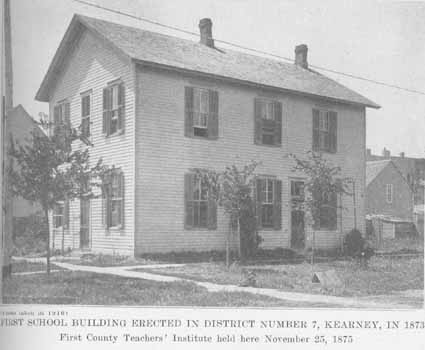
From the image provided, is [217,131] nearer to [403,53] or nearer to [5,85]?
[403,53]

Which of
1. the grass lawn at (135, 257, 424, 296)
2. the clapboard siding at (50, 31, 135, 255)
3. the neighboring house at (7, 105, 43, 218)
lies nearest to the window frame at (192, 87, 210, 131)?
the clapboard siding at (50, 31, 135, 255)

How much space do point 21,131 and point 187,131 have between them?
4194 millimetres

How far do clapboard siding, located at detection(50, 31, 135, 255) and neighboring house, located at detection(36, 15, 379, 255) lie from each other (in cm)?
2

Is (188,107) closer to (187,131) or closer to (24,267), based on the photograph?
(187,131)

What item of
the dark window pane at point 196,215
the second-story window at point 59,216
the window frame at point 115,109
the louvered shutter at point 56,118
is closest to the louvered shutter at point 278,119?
the dark window pane at point 196,215

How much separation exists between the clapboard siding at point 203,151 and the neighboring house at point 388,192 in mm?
412

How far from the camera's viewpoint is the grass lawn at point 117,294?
22.0 feet

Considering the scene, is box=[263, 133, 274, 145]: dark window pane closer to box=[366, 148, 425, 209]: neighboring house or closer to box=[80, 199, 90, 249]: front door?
box=[366, 148, 425, 209]: neighboring house

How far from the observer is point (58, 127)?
8.36 meters

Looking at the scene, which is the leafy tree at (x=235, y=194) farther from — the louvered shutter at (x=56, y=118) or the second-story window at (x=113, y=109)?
the louvered shutter at (x=56, y=118)

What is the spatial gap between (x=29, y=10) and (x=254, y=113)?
6.07 metres

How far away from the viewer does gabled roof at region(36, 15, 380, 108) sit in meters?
9.92

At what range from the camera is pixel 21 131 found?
7.56m

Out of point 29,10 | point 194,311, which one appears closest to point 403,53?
point 194,311
